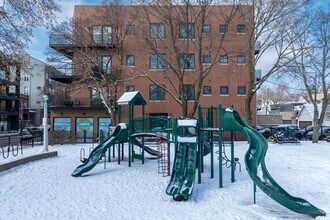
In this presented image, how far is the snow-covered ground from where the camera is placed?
677 centimetres

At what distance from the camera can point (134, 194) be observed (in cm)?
859

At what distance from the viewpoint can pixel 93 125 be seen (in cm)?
2888

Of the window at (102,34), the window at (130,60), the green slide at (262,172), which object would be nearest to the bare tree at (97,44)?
the window at (102,34)

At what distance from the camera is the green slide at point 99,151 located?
1117 centimetres

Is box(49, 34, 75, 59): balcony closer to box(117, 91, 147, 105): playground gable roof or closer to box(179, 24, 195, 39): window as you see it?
box(179, 24, 195, 39): window

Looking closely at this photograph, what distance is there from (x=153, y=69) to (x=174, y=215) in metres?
23.8

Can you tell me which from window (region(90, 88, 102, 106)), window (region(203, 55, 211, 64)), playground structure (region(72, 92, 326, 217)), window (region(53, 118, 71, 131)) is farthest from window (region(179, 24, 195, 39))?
window (region(53, 118, 71, 131))

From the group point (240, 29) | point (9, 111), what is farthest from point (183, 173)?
point (9, 111)

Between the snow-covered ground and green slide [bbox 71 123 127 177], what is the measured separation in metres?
0.38

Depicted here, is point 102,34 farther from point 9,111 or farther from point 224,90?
point 9,111

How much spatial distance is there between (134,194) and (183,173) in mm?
1738

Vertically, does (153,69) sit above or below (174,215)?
above

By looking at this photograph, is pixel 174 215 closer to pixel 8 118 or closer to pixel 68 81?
pixel 68 81

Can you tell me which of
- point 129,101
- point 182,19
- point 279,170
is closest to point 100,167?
point 129,101
